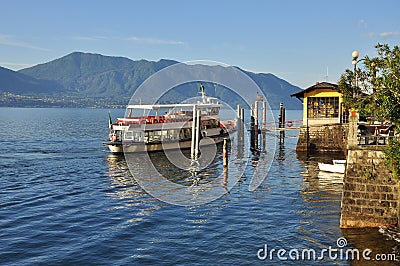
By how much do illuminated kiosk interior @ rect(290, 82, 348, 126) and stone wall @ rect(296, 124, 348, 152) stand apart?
0.94 m

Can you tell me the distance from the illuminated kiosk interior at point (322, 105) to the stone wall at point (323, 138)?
941mm

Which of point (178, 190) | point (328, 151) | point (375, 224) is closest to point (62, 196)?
point (178, 190)

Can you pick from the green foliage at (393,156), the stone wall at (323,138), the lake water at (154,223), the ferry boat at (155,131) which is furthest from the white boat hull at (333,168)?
the green foliage at (393,156)

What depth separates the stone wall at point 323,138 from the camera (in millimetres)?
45062

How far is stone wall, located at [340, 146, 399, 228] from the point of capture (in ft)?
61.5

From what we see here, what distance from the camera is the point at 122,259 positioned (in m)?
17.6

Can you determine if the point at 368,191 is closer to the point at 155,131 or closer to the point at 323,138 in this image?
the point at 323,138

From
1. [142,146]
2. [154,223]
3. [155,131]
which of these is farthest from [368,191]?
[155,131]

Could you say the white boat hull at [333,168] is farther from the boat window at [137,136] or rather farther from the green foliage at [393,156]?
the boat window at [137,136]

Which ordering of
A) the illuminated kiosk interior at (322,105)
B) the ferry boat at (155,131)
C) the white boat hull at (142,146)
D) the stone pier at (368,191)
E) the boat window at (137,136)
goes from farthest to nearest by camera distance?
the boat window at (137,136) → the ferry boat at (155,131) → the white boat hull at (142,146) → the illuminated kiosk interior at (322,105) → the stone pier at (368,191)

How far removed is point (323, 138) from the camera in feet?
153

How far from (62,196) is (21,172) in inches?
387

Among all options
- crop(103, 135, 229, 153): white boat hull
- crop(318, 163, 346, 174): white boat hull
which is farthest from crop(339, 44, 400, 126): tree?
crop(103, 135, 229, 153): white boat hull

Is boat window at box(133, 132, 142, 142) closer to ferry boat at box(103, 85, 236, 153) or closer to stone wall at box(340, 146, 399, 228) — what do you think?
ferry boat at box(103, 85, 236, 153)
